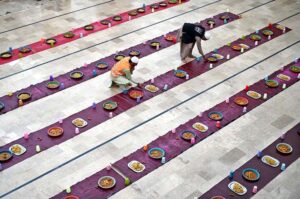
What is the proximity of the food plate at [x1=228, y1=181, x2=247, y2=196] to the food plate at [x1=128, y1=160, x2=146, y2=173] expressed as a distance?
1646 millimetres

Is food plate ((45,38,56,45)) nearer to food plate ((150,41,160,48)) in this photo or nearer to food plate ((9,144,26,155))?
food plate ((150,41,160,48))

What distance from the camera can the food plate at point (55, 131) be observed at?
8875 millimetres

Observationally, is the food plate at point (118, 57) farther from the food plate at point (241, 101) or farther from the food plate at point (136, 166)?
the food plate at point (136, 166)

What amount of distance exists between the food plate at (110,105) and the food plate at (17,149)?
6.72 ft

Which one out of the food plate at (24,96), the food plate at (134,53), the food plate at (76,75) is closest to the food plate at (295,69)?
the food plate at (134,53)

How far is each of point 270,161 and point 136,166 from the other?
2596mm

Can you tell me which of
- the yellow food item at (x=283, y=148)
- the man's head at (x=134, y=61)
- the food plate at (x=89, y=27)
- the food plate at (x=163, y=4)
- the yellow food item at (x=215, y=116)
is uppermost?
the man's head at (x=134, y=61)

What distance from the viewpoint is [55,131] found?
8984mm

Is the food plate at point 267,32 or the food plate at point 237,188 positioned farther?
the food plate at point 267,32

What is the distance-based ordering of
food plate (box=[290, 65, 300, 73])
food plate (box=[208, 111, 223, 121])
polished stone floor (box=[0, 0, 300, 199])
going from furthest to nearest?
food plate (box=[290, 65, 300, 73]) → food plate (box=[208, 111, 223, 121]) → polished stone floor (box=[0, 0, 300, 199])

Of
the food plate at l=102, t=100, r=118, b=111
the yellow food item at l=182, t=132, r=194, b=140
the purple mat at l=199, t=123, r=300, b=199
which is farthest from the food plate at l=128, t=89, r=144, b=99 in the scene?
the purple mat at l=199, t=123, r=300, b=199

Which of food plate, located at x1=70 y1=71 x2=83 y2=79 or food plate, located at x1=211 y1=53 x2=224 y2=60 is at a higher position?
food plate, located at x1=70 y1=71 x2=83 y2=79

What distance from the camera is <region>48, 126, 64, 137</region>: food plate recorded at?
8875 millimetres

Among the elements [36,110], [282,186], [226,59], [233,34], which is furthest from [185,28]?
[282,186]
